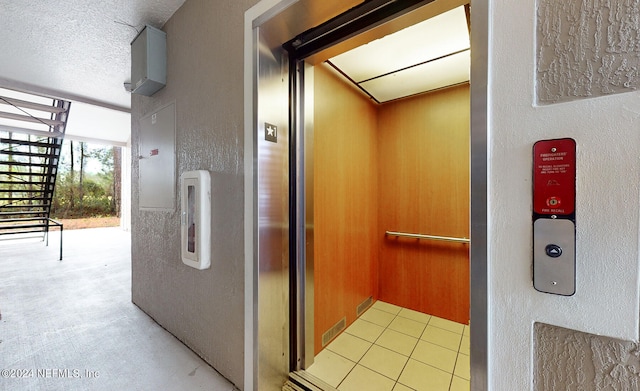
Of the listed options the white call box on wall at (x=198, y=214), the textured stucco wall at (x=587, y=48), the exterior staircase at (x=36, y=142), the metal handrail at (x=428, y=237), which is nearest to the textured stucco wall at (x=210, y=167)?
the white call box on wall at (x=198, y=214)

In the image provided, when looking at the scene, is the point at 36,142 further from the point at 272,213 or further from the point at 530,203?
the point at 530,203

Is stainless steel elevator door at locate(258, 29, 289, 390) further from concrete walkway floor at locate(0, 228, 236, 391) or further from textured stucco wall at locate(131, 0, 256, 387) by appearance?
concrete walkway floor at locate(0, 228, 236, 391)

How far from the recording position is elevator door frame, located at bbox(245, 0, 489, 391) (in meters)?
0.73

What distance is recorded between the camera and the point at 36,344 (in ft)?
6.12

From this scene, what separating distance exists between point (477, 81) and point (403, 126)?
2.12 m

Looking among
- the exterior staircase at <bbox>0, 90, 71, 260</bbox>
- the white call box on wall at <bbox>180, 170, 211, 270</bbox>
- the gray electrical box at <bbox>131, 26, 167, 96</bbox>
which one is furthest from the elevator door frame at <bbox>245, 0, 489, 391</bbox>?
the exterior staircase at <bbox>0, 90, 71, 260</bbox>

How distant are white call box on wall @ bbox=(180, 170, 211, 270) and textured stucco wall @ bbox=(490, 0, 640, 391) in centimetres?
157

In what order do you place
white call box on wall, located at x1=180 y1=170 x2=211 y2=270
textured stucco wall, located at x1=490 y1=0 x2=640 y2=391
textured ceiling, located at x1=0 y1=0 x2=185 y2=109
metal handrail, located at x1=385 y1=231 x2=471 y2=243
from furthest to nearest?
metal handrail, located at x1=385 y1=231 x2=471 y2=243
textured ceiling, located at x1=0 y1=0 x2=185 y2=109
white call box on wall, located at x1=180 y1=170 x2=211 y2=270
textured stucco wall, located at x1=490 y1=0 x2=640 y2=391

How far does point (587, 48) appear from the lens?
623mm

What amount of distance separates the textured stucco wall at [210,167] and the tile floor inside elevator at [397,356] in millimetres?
736

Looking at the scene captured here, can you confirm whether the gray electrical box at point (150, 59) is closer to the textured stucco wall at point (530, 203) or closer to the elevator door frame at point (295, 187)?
the elevator door frame at point (295, 187)

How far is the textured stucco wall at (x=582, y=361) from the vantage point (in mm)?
582

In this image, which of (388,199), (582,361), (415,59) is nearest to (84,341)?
(582,361)

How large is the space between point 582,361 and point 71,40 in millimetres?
3928
